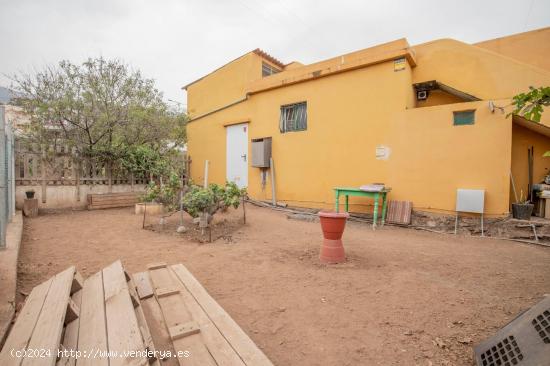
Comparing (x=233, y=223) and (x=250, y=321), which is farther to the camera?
(x=233, y=223)

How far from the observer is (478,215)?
6027 mm

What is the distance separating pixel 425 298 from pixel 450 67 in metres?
6.70

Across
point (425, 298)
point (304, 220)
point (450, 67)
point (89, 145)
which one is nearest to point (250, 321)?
point (425, 298)

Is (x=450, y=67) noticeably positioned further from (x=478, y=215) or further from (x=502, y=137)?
(x=478, y=215)

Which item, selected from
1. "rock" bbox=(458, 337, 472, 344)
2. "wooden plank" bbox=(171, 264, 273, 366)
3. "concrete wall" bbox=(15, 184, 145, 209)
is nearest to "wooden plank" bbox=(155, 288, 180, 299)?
"wooden plank" bbox=(171, 264, 273, 366)

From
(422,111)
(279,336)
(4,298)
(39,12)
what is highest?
(39,12)

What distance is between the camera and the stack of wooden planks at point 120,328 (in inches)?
59.2

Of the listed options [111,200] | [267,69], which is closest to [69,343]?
[111,200]

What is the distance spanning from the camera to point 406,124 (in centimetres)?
679

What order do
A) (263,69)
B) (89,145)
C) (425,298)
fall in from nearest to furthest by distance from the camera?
1. (425,298)
2. (89,145)
3. (263,69)

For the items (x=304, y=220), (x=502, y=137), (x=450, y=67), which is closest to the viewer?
(x=502, y=137)

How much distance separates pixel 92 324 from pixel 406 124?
7.22m

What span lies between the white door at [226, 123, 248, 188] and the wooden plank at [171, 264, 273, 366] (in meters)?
7.62

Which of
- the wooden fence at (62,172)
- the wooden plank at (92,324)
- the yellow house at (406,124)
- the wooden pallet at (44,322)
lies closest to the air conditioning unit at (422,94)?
the yellow house at (406,124)
